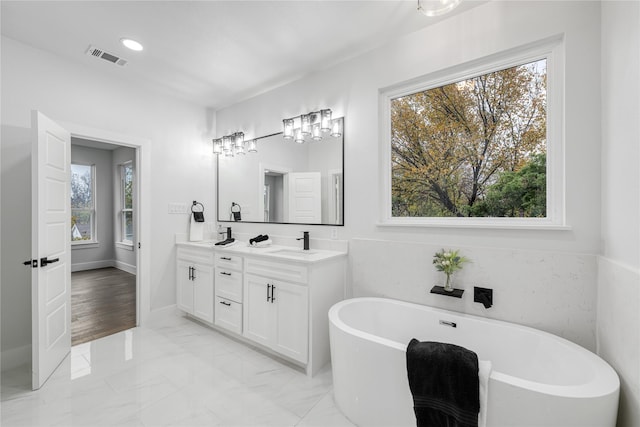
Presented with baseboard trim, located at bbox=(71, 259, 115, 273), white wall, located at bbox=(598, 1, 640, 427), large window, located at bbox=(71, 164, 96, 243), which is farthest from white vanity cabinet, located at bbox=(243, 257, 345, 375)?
large window, located at bbox=(71, 164, 96, 243)

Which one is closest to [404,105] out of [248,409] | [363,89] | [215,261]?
[363,89]

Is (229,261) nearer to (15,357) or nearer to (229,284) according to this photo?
(229,284)

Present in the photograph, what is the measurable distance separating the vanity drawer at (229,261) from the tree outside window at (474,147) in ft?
5.02

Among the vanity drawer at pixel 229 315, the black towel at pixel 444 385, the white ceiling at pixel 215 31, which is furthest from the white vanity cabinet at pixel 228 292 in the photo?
the white ceiling at pixel 215 31

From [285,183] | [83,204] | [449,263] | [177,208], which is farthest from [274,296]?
[83,204]

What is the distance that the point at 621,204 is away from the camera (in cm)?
137

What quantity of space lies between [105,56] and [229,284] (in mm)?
2436

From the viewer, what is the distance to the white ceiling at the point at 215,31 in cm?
199

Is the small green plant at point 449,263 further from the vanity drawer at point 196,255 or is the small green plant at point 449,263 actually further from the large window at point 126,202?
the large window at point 126,202

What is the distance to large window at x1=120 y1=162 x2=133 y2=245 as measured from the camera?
582 cm

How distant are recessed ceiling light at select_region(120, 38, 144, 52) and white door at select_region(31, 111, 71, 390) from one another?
89cm

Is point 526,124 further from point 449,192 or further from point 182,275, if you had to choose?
point 182,275

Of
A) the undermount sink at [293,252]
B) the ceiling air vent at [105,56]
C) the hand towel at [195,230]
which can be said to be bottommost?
the undermount sink at [293,252]

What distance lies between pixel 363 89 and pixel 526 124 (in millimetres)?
1294
